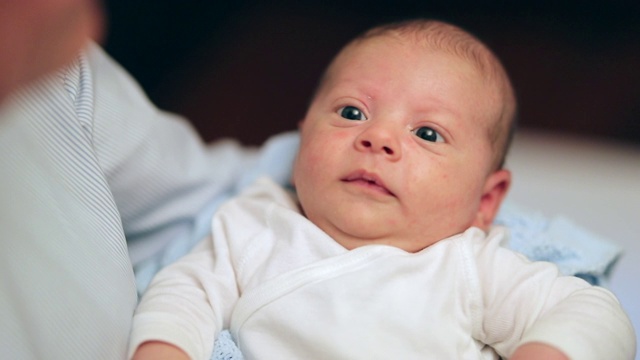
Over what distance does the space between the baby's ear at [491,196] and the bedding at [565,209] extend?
Result: 74mm

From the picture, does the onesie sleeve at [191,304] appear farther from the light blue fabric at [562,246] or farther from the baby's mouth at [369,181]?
the light blue fabric at [562,246]

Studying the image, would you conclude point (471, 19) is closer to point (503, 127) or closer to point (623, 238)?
point (623, 238)

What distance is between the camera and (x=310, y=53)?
2.56m

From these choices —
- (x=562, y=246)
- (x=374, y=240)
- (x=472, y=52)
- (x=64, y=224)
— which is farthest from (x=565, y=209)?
(x=64, y=224)

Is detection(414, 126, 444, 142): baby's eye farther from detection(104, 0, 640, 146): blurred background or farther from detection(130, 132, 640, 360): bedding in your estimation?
detection(104, 0, 640, 146): blurred background

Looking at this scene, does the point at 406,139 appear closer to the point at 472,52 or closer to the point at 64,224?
the point at 472,52

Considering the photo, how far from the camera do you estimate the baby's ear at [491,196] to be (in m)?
1.02

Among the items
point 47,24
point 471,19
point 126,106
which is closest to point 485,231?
point 126,106

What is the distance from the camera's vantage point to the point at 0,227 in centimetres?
65

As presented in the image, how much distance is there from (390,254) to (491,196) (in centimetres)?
24

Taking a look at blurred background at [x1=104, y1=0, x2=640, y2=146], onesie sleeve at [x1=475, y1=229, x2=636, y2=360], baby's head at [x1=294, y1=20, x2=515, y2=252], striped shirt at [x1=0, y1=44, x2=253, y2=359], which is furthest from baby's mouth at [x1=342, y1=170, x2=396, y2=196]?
blurred background at [x1=104, y1=0, x2=640, y2=146]

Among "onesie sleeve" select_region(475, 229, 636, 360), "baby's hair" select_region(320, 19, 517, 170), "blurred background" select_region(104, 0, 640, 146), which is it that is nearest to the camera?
"onesie sleeve" select_region(475, 229, 636, 360)

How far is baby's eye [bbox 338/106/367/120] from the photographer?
3.16 ft

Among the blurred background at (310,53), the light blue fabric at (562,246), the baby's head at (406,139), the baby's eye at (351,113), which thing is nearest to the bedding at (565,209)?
the light blue fabric at (562,246)
